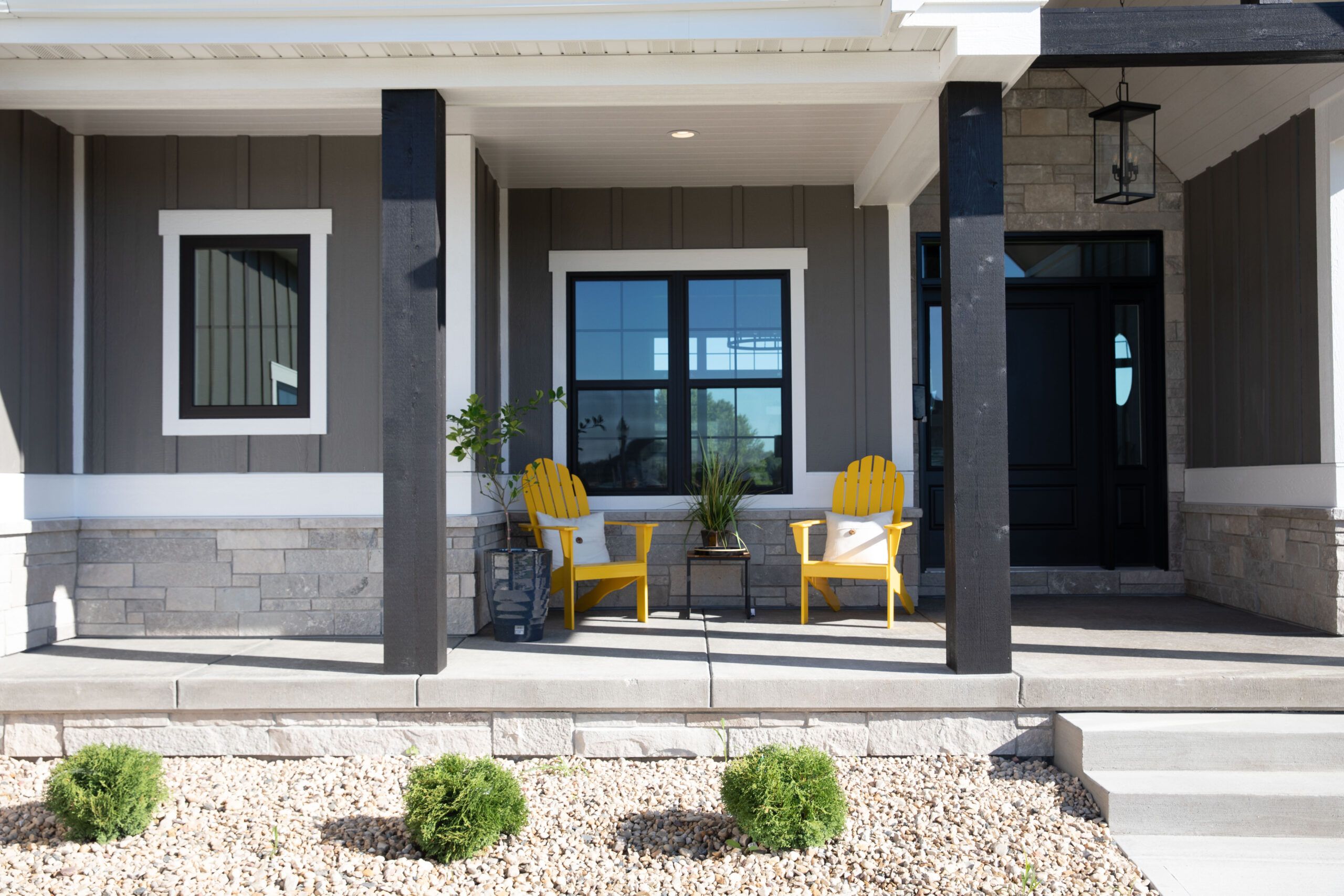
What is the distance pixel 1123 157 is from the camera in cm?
473

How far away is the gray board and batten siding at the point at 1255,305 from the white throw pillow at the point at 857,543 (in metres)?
2.04

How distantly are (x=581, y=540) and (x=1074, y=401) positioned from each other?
10.6 ft

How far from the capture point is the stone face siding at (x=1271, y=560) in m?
4.53

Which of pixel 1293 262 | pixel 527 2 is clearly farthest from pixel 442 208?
pixel 1293 262

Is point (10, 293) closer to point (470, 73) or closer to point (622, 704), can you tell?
point (470, 73)

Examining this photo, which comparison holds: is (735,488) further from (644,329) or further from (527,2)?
(527,2)

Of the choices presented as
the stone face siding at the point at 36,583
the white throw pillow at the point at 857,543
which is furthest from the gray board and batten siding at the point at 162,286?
the white throw pillow at the point at 857,543

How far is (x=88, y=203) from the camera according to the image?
496 cm

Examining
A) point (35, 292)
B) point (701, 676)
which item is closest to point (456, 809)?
point (701, 676)

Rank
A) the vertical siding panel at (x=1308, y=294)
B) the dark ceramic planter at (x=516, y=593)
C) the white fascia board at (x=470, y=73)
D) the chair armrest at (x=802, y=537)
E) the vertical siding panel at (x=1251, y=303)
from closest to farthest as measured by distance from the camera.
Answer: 1. the white fascia board at (x=470, y=73)
2. the dark ceramic planter at (x=516, y=593)
3. the vertical siding panel at (x=1308, y=294)
4. the chair armrest at (x=802, y=537)
5. the vertical siding panel at (x=1251, y=303)

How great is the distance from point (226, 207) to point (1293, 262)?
5289mm

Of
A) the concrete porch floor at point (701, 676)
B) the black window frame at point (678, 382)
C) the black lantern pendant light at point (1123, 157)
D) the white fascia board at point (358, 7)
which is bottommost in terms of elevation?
the concrete porch floor at point (701, 676)

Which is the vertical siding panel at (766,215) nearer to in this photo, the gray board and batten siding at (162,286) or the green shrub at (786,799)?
the gray board and batten siding at (162,286)

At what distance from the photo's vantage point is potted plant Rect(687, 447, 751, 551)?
18.1 feet
